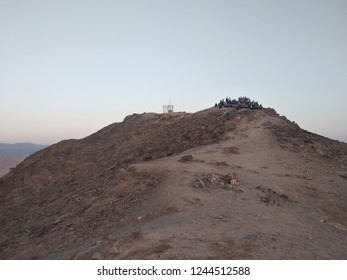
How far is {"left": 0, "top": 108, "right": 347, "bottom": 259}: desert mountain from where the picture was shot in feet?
20.6

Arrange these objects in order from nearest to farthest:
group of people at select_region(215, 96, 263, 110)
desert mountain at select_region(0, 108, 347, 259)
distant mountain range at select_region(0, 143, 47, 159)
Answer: desert mountain at select_region(0, 108, 347, 259), group of people at select_region(215, 96, 263, 110), distant mountain range at select_region(0, 143, 47, 159)

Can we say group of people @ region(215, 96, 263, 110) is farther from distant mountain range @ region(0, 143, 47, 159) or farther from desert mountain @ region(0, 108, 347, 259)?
distant mountain range @ region(0, 143, 47, 159)

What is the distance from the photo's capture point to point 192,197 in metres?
8.55

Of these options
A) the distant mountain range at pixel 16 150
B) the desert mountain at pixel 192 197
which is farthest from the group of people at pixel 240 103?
the distant mountain range at pixel 16 150

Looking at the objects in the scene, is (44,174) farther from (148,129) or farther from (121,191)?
(121,191)

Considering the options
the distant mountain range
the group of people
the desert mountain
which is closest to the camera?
the desert mountain

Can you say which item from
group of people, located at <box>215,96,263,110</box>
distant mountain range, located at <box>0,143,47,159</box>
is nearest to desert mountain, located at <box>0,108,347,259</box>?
group of people, located at <box>215,96,263,110</box>

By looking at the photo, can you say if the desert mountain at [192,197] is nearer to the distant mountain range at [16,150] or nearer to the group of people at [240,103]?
the group of people at [240,103]

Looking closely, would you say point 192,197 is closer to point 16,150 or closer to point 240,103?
point 240,103

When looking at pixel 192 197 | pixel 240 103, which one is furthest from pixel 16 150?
pixel 192 197

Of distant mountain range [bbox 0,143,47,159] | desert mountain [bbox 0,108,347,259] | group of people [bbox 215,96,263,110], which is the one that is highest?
distant mountain range [bbox 0,143,47,159]

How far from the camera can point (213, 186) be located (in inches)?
368
